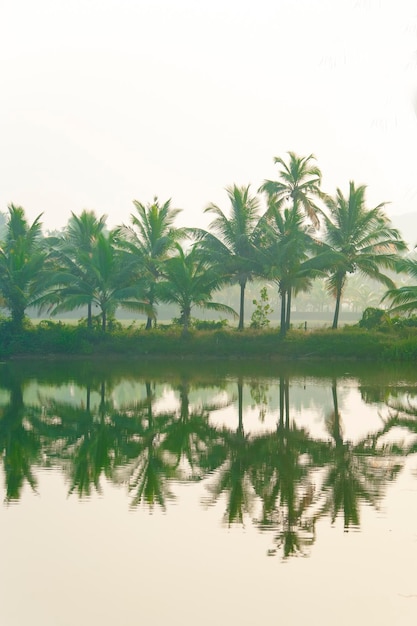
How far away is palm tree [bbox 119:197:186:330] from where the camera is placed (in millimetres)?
36469

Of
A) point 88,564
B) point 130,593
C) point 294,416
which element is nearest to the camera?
point 130,593

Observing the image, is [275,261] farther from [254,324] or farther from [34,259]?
[34,259]

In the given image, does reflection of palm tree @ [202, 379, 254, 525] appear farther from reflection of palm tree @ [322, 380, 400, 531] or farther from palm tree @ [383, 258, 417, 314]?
palm tree @ [383, 258, 417, 314]

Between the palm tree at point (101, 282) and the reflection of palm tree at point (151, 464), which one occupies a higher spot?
the palm tree at point (101, 282)

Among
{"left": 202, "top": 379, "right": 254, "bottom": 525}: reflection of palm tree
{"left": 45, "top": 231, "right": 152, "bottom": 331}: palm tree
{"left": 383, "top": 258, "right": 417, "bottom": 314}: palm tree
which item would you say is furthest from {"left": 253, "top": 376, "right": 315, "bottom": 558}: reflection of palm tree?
{"left": 45, "top": 231, "right": 152, "bottom": 331}: palm tree

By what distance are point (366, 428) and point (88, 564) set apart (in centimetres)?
876

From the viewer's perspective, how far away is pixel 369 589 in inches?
276

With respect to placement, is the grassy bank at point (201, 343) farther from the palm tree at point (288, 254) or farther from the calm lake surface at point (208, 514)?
the calm lake surface at point (208, 514)

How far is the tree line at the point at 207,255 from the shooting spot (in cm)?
3484

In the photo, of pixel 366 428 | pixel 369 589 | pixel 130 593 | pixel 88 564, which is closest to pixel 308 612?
pixel 369 589

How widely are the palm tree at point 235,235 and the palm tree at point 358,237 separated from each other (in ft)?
10.8

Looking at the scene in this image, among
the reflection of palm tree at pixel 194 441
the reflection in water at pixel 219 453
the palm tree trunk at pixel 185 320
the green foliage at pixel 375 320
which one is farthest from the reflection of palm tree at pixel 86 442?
the green foliage at pixel 375 320

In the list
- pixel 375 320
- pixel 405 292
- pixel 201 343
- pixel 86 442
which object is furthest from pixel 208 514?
pixel 375 320

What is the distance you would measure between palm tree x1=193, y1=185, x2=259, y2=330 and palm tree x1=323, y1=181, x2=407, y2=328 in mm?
3286
